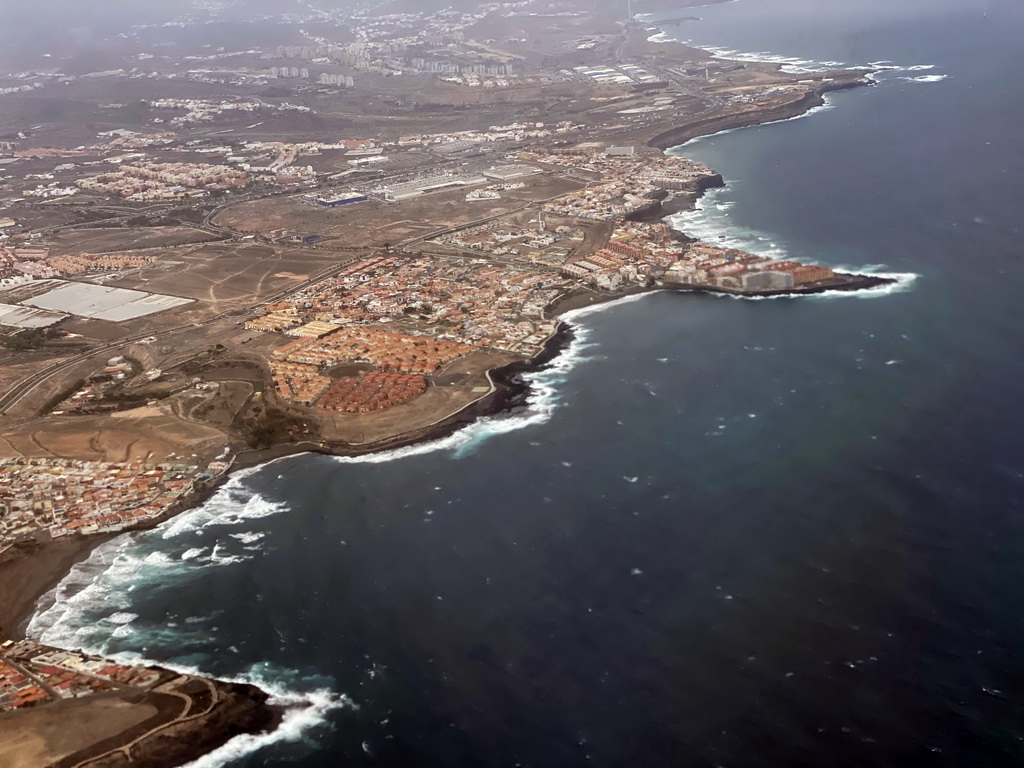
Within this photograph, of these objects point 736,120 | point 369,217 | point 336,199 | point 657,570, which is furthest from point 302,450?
point 736,120

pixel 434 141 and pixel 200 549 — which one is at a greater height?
pixel 434 141

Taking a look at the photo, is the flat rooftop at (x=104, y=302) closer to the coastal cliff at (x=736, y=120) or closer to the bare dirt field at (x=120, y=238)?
the bare dirt field at (x=120, y=238)

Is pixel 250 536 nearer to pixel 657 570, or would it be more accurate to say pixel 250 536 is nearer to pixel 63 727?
pixel 63 727

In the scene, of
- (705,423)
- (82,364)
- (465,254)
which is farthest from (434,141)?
(705,423)

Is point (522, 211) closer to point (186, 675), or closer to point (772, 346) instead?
point (772, 346)

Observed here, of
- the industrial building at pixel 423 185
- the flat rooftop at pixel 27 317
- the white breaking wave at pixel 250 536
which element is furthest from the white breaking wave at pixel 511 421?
the industrial building at pixel 423 185

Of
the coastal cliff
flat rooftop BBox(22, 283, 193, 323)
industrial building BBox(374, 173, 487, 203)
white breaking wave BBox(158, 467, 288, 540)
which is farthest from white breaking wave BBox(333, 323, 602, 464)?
the coastal cliff

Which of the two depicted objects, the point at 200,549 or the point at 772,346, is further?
the point at 772,346
